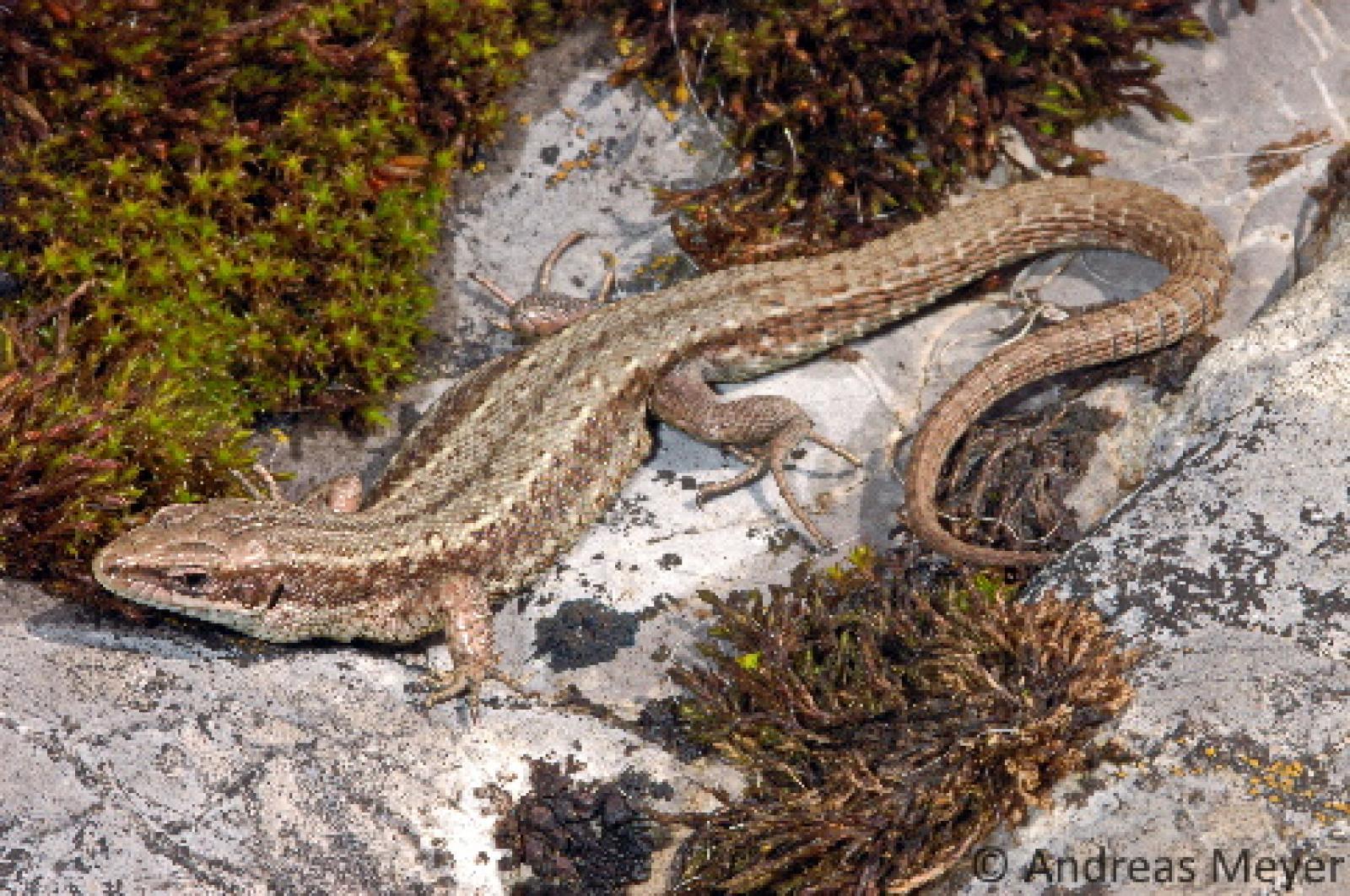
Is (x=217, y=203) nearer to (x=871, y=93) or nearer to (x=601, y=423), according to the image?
(x=601, y=423)

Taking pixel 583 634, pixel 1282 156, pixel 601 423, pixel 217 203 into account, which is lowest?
pixel 583 634

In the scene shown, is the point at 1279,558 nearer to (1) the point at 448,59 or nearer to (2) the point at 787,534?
(2) the point at 787,534

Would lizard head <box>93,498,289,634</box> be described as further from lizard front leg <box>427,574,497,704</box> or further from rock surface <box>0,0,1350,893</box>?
lizard front leg <box>427,574,497,704</box>

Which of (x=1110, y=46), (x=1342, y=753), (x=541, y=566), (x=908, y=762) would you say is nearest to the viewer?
(x=1342, y=753)

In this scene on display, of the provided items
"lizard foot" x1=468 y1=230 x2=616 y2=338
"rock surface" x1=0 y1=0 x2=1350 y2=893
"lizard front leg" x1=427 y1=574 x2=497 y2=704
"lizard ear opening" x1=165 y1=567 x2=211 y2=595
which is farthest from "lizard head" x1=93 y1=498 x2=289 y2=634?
"lizard foot" x1=468 y1=230 x2=616 y2=338

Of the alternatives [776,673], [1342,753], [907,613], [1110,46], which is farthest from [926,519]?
[1110,46]

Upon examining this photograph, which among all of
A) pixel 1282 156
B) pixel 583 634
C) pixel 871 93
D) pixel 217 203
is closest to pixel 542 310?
pixel 217 203
